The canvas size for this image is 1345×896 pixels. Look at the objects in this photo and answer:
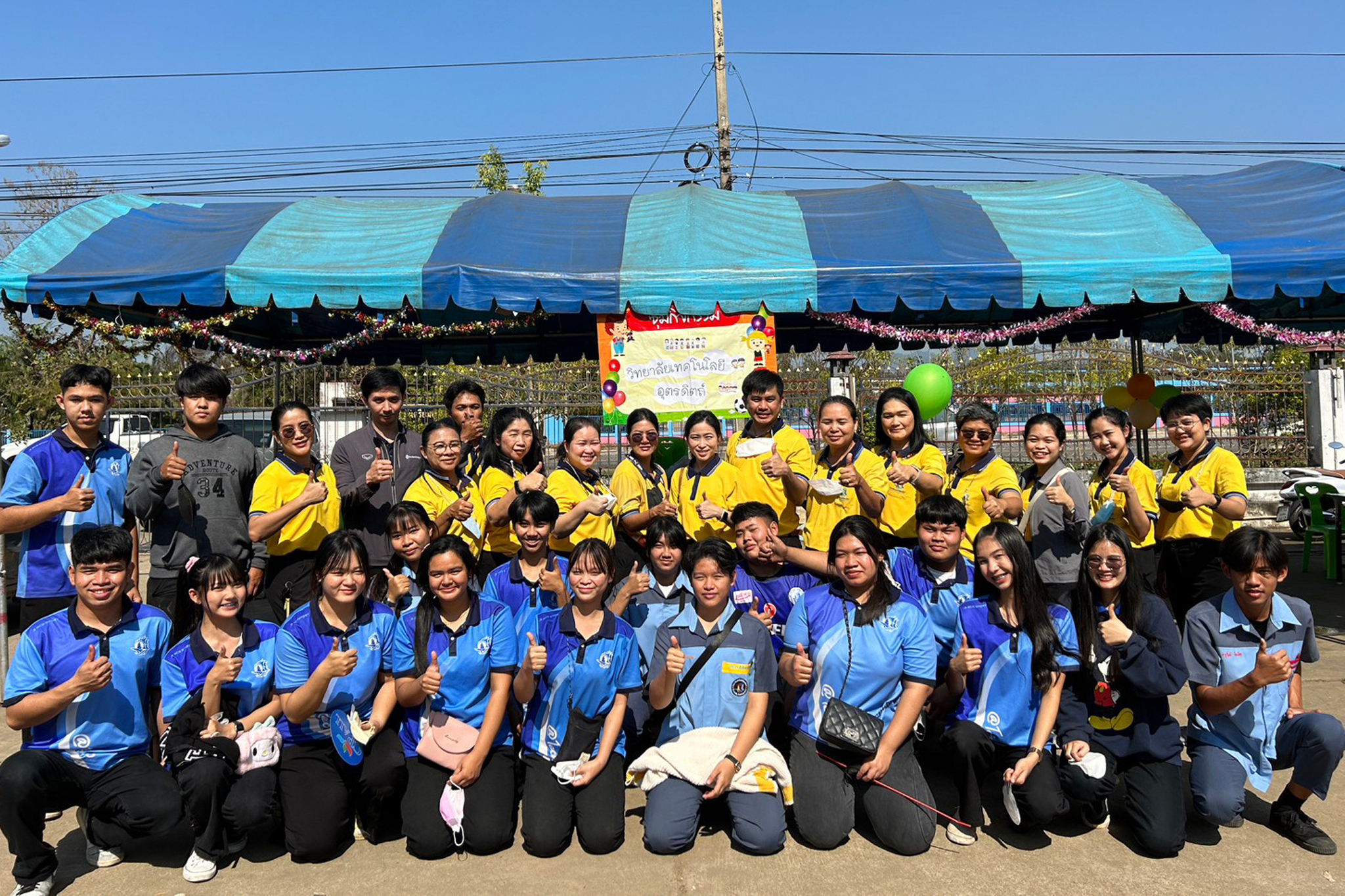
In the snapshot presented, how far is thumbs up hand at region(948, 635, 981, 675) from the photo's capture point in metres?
3.65

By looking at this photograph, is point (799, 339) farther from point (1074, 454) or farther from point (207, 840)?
point (207, 840)

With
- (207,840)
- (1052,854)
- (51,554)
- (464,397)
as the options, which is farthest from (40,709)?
(1052,854)

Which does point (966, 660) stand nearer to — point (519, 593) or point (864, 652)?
point (864, 652)

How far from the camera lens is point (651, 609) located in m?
Answer: 3.98

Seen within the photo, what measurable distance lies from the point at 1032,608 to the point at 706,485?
5.66 ft

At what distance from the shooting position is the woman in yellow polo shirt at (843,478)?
4.69 meters

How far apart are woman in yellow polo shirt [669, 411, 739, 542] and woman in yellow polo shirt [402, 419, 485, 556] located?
39.6 inches

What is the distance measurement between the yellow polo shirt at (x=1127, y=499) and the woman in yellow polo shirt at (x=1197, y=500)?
2.8 inches

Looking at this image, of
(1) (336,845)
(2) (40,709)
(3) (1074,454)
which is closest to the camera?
(2) (40,709)

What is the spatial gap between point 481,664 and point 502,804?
518mm

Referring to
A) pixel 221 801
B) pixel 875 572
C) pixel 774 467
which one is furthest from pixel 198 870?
pixel 774 467

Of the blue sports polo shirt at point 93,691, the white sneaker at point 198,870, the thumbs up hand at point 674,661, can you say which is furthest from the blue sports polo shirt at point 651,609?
the blue sports polo shirt at point 93,691

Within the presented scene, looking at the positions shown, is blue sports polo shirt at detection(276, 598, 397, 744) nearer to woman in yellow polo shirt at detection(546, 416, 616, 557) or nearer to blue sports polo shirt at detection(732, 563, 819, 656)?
woman in yellow polo shirt at detection(546, 416, 616, 557)

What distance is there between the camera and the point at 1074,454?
1220 cm
